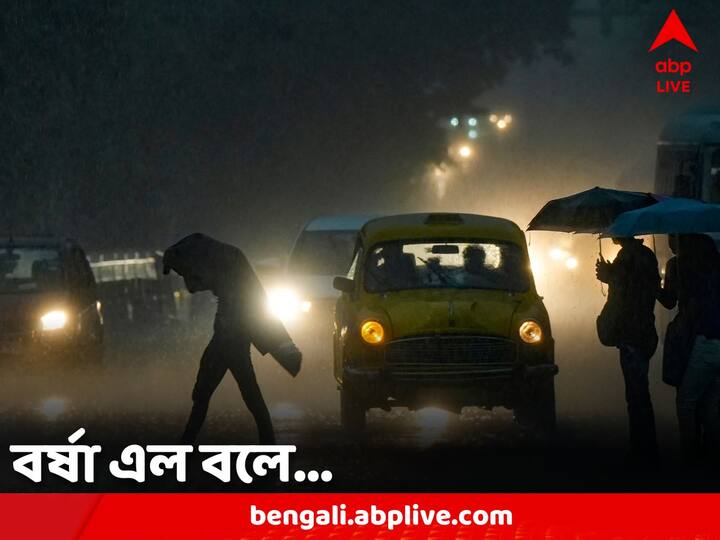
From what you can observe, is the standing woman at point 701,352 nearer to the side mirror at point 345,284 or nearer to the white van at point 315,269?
the side mirror at point 345,284

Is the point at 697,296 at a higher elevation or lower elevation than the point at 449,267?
lower

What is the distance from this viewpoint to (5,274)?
69.2ft

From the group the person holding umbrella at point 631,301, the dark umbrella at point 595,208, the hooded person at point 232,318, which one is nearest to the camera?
the hooded person at point 232,318

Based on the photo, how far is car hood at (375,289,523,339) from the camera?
13578 millimetres

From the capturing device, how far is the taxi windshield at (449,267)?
1436 cm

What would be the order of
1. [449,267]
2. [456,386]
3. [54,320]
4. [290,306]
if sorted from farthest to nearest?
[290,306] → [54,320] → [449,267] → [456,386]

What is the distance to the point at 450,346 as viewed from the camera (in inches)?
533

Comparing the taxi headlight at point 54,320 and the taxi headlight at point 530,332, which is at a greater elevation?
the taxi headlight at point 54,320

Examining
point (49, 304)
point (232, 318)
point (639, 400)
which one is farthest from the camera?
point (49, 304)

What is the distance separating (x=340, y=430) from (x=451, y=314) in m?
1.66

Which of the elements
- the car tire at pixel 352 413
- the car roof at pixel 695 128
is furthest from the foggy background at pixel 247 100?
the car tire at pixel 352 413

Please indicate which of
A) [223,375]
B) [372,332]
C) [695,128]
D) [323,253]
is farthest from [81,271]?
[223,375]

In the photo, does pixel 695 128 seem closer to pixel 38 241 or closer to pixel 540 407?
pixel 38 241

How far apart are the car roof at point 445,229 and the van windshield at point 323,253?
768 centimetres
